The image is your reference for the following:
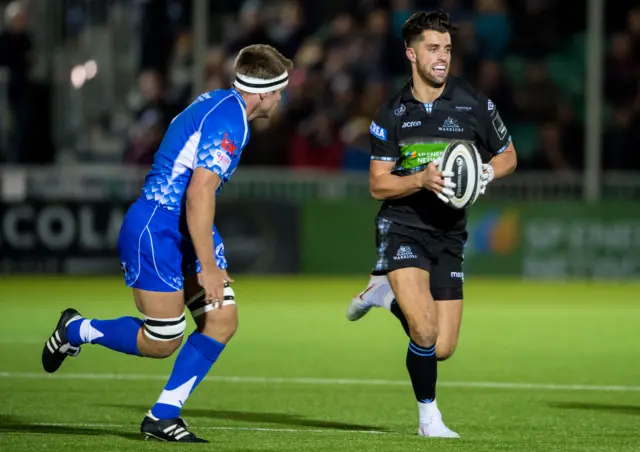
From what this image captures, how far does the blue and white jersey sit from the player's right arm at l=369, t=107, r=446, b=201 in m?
1.00

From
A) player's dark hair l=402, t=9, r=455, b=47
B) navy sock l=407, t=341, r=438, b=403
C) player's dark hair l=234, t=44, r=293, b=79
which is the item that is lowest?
navy sock l=407, t=341, r=438, b=403

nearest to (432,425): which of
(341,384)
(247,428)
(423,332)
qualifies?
(423,332)

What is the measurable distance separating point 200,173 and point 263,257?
1406 cm

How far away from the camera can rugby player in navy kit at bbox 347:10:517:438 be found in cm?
814

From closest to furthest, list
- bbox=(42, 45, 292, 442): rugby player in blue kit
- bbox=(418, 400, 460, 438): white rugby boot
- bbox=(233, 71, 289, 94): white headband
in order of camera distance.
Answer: bbox=(42, 45, 292, 442): rugby player in blue kit, bbox=(233, 71, 289, 94): white headband, bbox=(418, 400, 460, 438): white rugby boot

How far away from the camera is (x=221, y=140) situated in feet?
24.3

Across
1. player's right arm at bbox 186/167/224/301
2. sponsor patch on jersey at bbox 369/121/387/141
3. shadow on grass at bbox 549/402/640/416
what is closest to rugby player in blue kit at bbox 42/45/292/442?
player's right arm at bbox 186/167/224/301

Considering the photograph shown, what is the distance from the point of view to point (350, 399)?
387 inches

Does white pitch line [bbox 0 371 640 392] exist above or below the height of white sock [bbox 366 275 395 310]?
below

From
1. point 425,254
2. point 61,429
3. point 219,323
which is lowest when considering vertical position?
point 61,429

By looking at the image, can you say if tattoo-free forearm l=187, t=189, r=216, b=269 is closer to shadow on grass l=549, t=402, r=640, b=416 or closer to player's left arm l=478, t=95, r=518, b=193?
player's left arm l=478, t=95, r=518, b=193

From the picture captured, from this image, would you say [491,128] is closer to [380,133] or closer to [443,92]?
[443,92]

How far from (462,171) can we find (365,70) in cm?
1473

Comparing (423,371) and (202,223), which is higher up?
(202,223)
